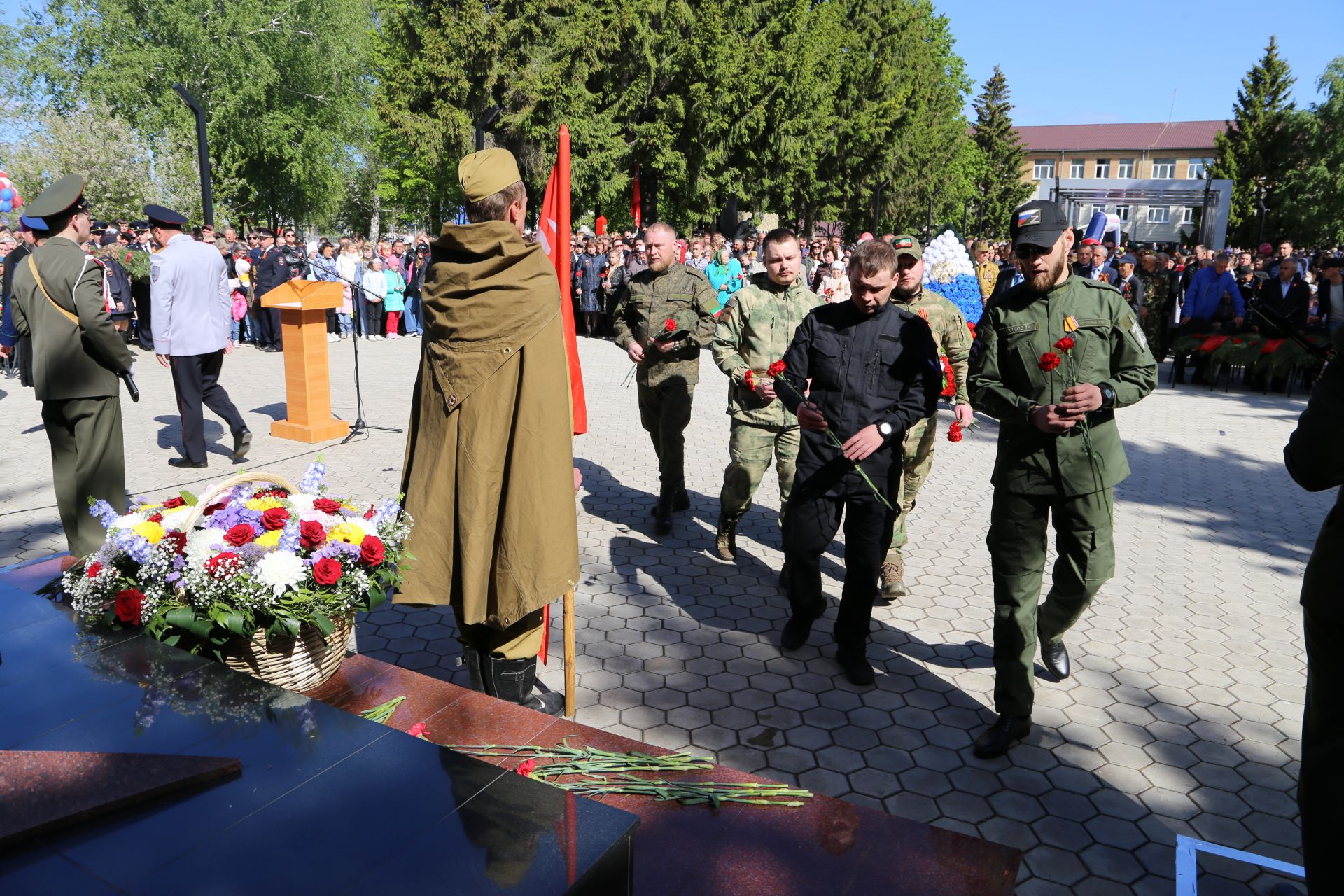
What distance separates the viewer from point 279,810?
2.27 m

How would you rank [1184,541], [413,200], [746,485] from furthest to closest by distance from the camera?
[413,200] < [1184,541] < [746,485]

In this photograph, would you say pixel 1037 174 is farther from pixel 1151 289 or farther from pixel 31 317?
pixel 31 317

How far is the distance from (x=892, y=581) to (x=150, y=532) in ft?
13.3

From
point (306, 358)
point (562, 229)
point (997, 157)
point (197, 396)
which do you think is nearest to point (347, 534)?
point (562, 229)

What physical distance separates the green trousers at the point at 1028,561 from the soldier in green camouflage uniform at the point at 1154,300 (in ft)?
44.9

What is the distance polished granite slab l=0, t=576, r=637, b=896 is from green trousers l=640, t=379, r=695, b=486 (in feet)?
13.9

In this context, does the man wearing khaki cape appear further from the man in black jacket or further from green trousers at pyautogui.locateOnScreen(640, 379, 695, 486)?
green trousers at pyautogui.locateOnScreen(640, 379, 695, 486)

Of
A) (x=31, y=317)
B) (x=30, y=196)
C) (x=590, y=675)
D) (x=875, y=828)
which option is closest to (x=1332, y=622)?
(x=875, y=828)

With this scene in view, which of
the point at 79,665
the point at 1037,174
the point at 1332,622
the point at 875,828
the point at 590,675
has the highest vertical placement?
the point at 1037,174

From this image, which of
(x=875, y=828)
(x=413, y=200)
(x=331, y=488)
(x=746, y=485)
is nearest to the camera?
(x=875, y=828)

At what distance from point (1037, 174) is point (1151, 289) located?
3849 inches

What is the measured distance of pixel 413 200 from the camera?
4966 cm

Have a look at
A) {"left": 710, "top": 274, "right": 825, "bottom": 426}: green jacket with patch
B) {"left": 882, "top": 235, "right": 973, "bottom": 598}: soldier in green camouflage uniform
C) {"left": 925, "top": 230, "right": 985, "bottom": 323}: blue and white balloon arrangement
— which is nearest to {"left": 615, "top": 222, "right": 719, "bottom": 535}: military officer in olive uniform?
{"left": 710, "top": 274, "right": 825, "bottom": 426}: green jacket with patch

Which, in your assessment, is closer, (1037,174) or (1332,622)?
(1332,622)
